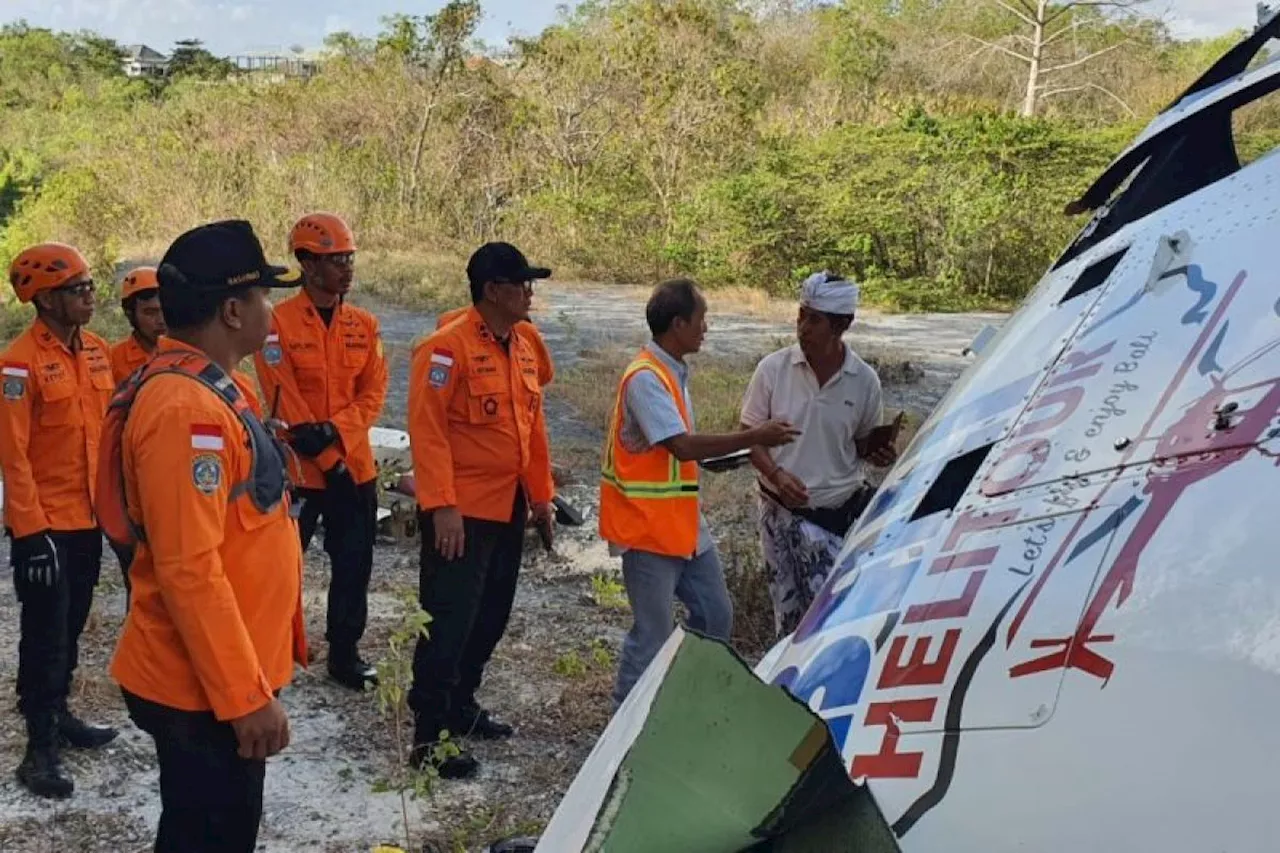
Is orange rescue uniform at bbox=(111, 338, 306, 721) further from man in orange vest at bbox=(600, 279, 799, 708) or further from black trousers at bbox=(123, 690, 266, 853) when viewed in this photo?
man in orange vest at bbox=(600, 279, 799, 708)

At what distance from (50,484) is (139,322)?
33.8 inches

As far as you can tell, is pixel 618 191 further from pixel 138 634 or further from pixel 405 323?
pixel 138 634

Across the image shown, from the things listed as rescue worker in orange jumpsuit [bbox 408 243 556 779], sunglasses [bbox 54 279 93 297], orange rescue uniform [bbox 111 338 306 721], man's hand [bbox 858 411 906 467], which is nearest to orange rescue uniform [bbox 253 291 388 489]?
sunglasses [bbox 54 279 93 297]

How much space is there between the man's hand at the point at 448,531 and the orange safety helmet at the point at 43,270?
5.08 feet

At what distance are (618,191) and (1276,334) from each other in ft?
59.2

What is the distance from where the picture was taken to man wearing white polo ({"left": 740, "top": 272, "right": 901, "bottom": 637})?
4.31 m

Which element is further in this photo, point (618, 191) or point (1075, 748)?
point (618, 191)

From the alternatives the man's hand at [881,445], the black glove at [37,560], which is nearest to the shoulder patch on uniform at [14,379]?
the black glove at [37,560]

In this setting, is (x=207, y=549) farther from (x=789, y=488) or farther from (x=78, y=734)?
(x=78, y=734)

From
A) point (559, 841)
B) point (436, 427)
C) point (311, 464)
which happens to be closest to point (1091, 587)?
point (559, 841)

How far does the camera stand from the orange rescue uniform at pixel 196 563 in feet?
7.97

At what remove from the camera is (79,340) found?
436cm

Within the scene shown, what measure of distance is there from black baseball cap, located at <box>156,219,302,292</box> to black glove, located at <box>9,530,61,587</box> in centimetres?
182

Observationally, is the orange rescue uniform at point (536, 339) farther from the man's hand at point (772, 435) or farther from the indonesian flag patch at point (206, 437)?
the indonesian flag patch at point (206, 437)
